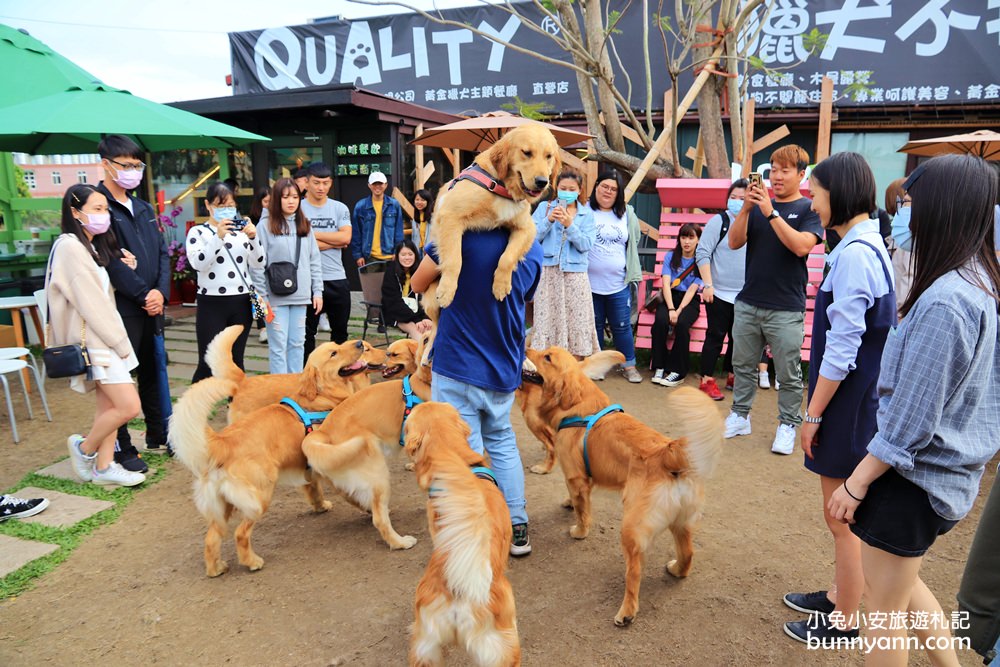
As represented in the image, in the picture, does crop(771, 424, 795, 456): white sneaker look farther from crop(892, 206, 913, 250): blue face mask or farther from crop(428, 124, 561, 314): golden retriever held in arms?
crop(428, 124, 561, 314): golden retriever held in arms

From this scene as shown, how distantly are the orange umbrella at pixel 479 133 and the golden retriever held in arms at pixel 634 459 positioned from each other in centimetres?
430

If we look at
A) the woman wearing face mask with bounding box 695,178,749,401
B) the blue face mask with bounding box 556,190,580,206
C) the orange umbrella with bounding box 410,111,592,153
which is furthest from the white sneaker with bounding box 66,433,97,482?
the woman wearing face mask with bounding box 695,178,749,401

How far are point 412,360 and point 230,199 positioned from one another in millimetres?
2403

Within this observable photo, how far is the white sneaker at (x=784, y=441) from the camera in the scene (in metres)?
4.80

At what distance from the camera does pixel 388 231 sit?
26.0 feet

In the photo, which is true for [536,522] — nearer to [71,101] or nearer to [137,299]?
[137,299]

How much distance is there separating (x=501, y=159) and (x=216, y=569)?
264 centimetres

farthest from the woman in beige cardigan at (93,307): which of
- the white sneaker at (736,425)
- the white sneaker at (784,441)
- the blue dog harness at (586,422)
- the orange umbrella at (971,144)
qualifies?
the orange umbrella at (971,144)

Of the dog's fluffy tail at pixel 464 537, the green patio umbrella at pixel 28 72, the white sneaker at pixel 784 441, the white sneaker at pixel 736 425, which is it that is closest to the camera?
the dog's fluffy tail at pixel 464 537

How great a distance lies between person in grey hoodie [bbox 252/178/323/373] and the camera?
5211 mm

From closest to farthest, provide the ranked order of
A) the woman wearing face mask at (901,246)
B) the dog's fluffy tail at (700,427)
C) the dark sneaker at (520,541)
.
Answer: the dog's fluffy tail at (700,427) → the dark sneaker at (520,541) → the woman wearing face mask at (901,246)

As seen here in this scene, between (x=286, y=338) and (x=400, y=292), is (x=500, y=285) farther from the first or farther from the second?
(x=400, y=292)

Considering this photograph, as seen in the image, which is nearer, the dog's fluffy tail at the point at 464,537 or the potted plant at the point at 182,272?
the dog's fluffy tail at the point at 464,537

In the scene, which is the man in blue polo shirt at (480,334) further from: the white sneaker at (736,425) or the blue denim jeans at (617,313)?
the blue denim jeans at (617,313)
